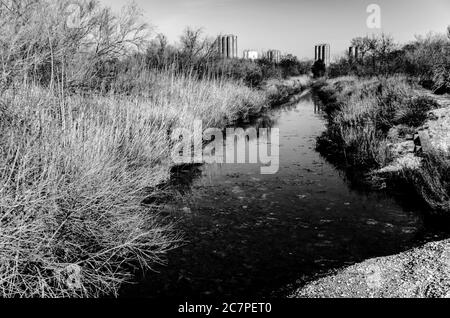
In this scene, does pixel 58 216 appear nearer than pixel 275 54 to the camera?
Yes

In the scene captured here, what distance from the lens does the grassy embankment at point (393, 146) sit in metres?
6.34

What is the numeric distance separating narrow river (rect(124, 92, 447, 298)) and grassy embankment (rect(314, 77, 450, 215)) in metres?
0.48

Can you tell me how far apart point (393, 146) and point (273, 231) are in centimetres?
449

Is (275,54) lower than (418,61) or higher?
higher

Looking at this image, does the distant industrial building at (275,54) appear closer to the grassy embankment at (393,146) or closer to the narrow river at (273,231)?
the grassy embankment at (393,146)

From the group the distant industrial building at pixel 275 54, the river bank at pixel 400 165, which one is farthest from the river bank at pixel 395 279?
the distant industrial building at pixel 275 54

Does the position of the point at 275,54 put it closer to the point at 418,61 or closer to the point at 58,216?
the point at 418,61

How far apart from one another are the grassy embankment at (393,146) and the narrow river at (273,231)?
0.48 metres

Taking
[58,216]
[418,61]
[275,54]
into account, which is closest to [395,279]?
[58,216]

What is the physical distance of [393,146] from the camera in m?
8.73

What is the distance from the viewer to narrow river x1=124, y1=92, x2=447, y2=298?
4297 millimetres

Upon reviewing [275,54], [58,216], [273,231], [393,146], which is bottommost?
[273,231]

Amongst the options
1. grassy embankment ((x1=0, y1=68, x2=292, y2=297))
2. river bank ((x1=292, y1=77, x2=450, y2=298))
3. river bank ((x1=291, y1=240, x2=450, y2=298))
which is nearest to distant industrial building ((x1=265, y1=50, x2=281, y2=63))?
river bank ((x1=292, y1=77, x2=450, y2=298))

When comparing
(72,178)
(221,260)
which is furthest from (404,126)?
(72,178)
